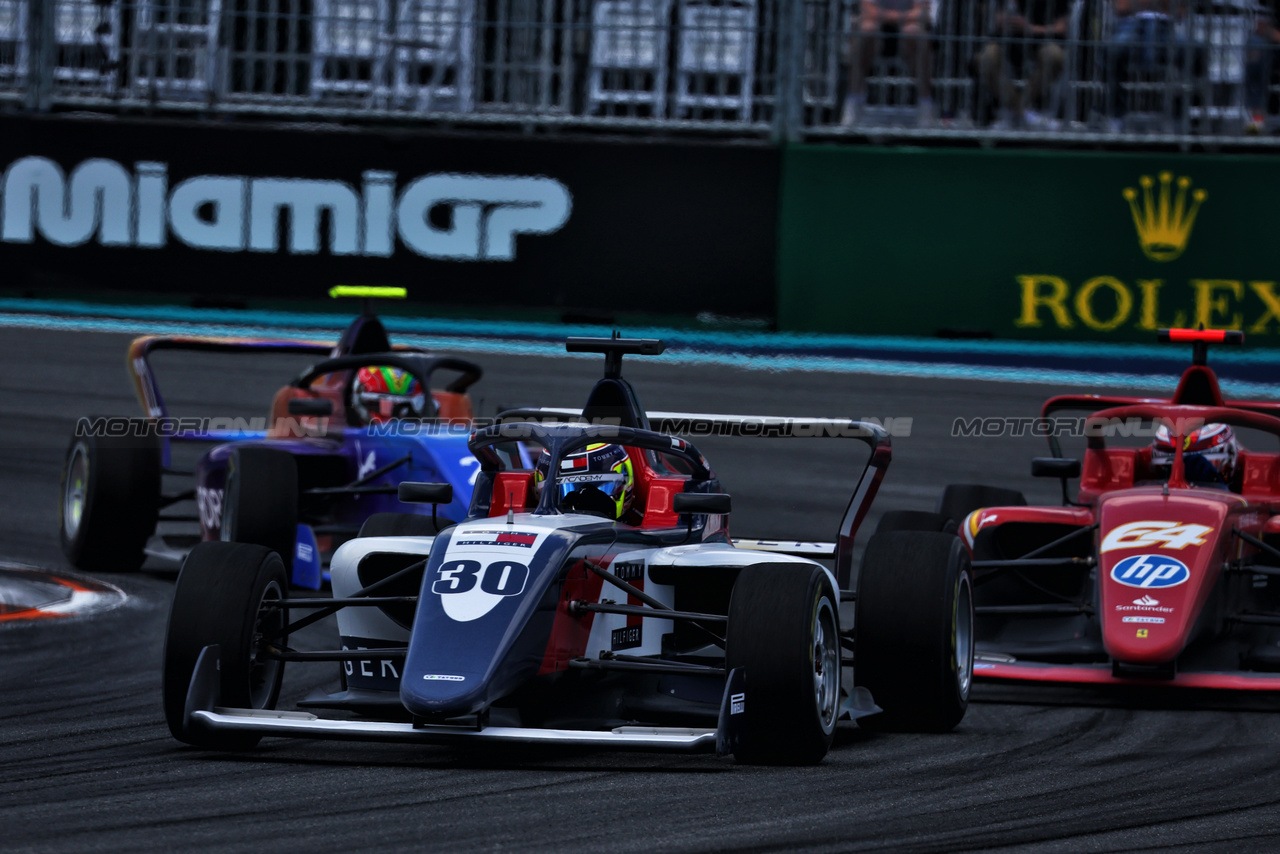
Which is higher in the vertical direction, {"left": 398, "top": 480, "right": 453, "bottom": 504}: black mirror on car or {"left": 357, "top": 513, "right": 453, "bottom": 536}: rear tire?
{"left": 398, "top": 480, "right": 453, "bottom": 504}: black mirror on car

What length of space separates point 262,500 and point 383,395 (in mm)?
1652

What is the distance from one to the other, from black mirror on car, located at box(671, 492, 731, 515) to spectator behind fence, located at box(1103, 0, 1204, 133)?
978cm

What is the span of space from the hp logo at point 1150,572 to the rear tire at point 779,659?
2.37 metres

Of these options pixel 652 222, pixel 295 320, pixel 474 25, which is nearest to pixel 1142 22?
pixel 652 222

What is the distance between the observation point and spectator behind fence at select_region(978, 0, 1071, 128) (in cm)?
1562

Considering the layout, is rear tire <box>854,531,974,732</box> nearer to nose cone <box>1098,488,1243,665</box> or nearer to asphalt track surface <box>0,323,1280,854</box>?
asphalt track surface <box>0,323,1280,854</box>

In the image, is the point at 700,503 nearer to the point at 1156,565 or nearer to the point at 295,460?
the point at 1156,565

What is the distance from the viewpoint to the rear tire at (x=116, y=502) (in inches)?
432

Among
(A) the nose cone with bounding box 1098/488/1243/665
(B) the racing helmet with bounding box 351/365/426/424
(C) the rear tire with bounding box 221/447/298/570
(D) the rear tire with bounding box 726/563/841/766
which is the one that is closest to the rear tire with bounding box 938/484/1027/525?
(A) the nose cone with bounding box 1098/488/1243/665

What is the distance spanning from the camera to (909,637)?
6984mm

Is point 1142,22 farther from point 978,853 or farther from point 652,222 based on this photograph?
point 978,853

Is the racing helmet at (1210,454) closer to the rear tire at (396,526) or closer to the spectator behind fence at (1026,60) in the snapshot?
the rear tire at (396,526)

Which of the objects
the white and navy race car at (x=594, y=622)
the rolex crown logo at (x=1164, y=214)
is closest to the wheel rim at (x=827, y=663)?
the white and navy race car at (x=594, y=622)

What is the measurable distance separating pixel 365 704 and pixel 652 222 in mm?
9271
